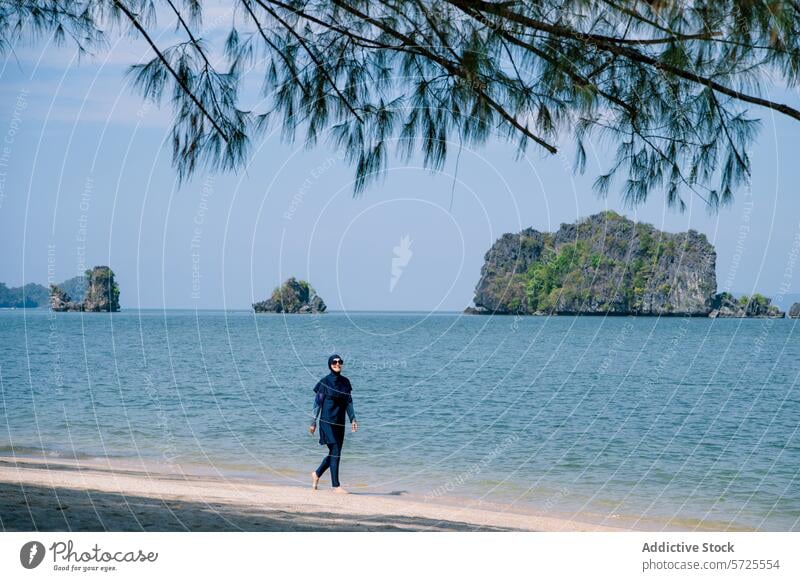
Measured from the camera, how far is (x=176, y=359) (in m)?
56.2

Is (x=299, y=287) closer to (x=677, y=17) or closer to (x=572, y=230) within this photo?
(x=572, y=230)

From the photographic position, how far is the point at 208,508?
9547 millimetres

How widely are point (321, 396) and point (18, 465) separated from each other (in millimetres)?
6531

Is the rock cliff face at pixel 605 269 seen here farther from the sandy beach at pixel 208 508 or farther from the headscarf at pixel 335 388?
the headscarf at pixel 335 388

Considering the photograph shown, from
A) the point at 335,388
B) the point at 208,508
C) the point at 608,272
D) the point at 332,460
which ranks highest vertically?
the point at 608,272

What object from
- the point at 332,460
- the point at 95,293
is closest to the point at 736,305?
the point at 95,293

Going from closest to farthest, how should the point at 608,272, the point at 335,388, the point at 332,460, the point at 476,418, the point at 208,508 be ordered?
the point at 208,508 → the point at 335,388 → the point at 332,460 → the point at 476,418 → the point at 608,272

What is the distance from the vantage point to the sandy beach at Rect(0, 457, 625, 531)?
8023mm

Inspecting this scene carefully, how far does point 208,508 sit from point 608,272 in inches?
2848

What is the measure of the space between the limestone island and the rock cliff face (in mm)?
28008

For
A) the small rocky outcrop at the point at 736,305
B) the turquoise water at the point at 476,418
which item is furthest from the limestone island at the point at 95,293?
the small rocky outcrop at the point at 736,305

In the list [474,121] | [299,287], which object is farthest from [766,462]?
[299,287]

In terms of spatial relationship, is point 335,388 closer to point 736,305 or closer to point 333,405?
point 333,405

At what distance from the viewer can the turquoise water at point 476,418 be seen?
16.0 m
